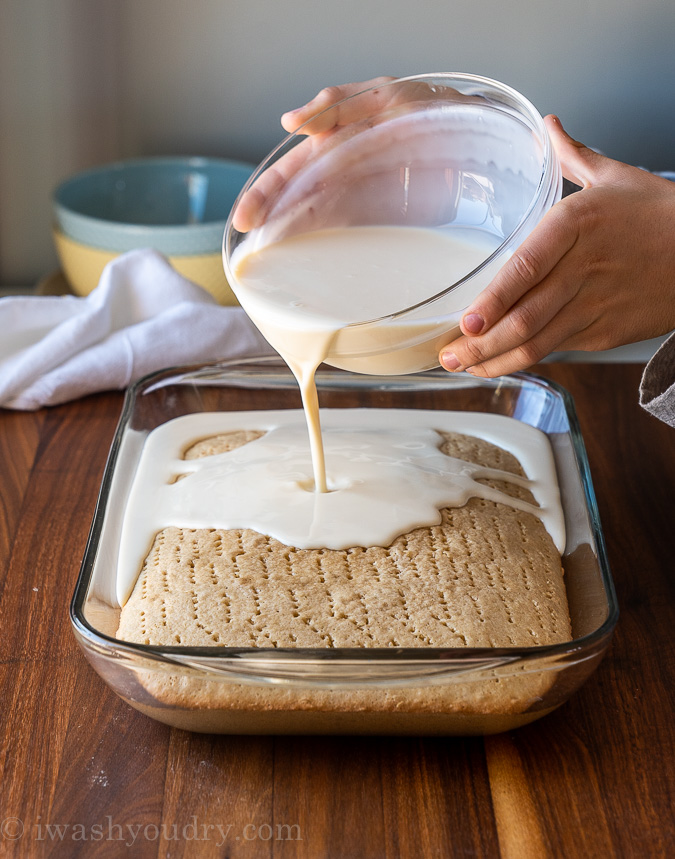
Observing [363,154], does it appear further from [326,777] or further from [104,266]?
[104,266]

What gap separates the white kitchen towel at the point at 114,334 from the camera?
121 centimetres

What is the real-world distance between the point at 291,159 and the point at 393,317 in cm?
32

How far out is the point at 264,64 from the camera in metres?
1.76

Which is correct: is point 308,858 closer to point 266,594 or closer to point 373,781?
point 373,781

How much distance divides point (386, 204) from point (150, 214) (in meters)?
0.96

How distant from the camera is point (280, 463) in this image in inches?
35.9

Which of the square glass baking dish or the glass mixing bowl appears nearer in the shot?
the square glass baking dish

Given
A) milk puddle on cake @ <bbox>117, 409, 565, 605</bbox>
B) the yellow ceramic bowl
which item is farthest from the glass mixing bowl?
the yellow ceramic bowl

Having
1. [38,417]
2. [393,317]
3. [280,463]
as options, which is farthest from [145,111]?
[393,317]

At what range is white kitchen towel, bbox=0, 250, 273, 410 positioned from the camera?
121cm

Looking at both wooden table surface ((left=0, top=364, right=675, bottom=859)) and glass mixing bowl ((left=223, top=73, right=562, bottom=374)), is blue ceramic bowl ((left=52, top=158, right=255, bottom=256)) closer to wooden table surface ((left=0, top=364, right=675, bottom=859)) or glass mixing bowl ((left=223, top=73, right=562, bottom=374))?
glass mixing bowl ((left=223, top=73, right=562, bottom=374))

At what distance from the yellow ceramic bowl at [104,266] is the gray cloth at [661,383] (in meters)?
0.79

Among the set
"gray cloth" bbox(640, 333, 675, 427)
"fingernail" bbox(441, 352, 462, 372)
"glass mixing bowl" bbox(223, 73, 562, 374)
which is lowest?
"gray cloth" bbox(640, 333, 675, 427)

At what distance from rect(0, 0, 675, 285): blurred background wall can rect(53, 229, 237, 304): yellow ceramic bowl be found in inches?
13.2
